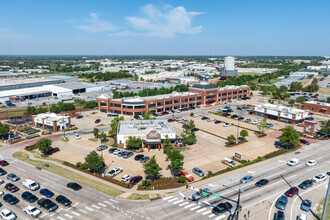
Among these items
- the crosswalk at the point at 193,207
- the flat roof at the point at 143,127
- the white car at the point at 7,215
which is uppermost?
the flat roof at the point at 143,127

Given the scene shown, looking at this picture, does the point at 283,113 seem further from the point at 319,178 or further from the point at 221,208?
the point at 221,208

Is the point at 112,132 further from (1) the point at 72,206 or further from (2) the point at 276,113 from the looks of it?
(2) the point at 276,113

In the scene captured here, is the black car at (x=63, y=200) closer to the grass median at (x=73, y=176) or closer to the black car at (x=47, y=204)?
the black car at (x=47, y=204)

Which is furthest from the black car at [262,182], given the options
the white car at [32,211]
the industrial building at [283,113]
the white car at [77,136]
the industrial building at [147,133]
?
the white car at [77,136]

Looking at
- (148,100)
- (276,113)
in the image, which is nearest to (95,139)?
(148,100)

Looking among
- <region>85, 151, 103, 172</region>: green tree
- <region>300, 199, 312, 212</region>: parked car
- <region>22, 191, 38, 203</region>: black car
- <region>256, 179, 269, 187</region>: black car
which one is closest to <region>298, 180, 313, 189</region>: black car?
<region>256, 179, 269, 187</region>: black car
